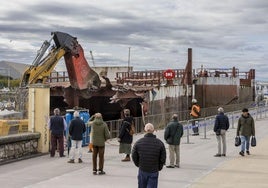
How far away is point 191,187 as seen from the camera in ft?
35.2

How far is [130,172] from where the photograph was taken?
41.8 feet

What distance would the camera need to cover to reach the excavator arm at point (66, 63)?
26.8 metres

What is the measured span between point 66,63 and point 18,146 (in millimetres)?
14139

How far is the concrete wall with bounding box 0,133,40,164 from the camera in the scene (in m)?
14.2

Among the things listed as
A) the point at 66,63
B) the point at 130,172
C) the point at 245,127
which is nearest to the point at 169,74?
the point at 66,63

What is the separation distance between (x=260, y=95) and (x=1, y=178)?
51.7 m

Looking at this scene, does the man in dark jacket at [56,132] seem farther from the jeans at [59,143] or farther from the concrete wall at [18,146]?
the concrete wall at [18,146]

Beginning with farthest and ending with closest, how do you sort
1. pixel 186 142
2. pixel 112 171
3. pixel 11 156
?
pixel 186 142 < pixel 11 156 < pixel 112 171

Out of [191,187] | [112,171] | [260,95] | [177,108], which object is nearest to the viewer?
[191,187]

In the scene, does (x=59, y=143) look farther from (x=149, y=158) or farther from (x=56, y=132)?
(x=149, y=158)

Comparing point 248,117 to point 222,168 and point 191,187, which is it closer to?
point 222,168

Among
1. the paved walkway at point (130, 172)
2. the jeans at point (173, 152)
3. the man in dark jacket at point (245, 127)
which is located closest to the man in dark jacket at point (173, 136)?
the jeans at point (173, 152)

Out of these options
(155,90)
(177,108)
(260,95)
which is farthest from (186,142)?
Answer: (260,95)

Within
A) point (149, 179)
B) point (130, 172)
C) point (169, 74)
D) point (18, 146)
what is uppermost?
point (169, 74)
